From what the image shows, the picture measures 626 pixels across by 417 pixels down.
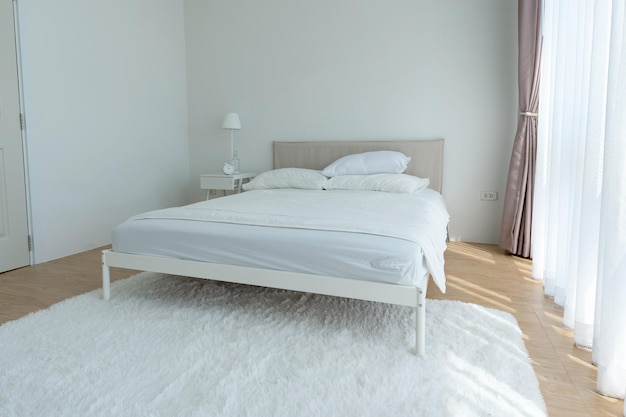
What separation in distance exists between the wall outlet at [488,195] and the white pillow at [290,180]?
56.2 inches

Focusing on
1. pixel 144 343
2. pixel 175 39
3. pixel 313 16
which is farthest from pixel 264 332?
pixel 175 39

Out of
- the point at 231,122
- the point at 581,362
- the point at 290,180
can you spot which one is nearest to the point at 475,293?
the point at 581,362

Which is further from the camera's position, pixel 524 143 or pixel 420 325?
pixel 524 143

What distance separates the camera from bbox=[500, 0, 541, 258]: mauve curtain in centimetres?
324

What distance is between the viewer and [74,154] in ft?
11.5

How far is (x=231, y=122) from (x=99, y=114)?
1.19 metres

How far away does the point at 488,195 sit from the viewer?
12.5 ft

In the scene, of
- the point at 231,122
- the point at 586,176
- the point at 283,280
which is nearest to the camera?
the point at 586,176

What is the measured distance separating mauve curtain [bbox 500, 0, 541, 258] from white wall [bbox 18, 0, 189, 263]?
11.1 feet

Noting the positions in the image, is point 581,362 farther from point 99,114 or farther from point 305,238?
point 99,114

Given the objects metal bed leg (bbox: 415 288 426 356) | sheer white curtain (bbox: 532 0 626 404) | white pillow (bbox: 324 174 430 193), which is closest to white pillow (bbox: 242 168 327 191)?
white pillow (bbox: 324 174 430 193)

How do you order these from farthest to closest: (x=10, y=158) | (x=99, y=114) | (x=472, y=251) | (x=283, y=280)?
(x=99, y=114), (x=472, y=251), (x=10, y=158), (x=283, y=280)

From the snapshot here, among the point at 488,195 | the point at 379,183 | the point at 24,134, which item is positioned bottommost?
the point at 488,195

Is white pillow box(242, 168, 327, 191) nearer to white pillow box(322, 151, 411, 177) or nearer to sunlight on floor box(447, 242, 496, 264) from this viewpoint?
white pillow box(322, 151, 411, 177)
